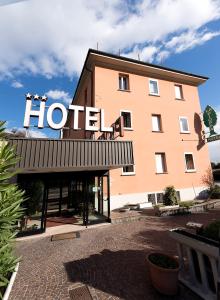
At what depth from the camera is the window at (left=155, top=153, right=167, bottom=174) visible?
15.7 metres

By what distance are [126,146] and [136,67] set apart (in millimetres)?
10445

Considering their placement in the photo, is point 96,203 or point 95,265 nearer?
point 95,265

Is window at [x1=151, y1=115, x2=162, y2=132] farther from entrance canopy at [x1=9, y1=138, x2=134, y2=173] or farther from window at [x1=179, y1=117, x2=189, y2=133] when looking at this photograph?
entrance canopy at [x1=9, y1=138, x2=134, y2=173]

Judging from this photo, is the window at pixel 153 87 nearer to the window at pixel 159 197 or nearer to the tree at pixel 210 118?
the tree at pixel 210 118

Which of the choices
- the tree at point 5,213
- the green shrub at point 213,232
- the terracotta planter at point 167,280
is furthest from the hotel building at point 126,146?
the terracotta planter at point 167,280

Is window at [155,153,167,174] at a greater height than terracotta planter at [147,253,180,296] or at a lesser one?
greater

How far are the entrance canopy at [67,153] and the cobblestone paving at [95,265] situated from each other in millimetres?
3302

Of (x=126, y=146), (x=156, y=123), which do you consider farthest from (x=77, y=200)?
(x=156, y=123)

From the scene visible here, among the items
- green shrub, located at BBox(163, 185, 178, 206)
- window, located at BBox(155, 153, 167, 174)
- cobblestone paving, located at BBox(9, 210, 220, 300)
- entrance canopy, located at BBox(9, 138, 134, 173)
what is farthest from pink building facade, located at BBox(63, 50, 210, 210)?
cobblestone paving, located at BBox(9, 210, 220, 300)

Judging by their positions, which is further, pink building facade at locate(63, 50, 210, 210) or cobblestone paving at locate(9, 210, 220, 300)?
pink building facade at locate(63, 50, 210, 210)

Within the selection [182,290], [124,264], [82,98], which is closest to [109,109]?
[82,98]

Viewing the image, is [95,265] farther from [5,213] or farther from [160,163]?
[160,163]

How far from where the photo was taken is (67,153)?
813 centimetres

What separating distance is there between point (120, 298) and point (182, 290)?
4.88ft
